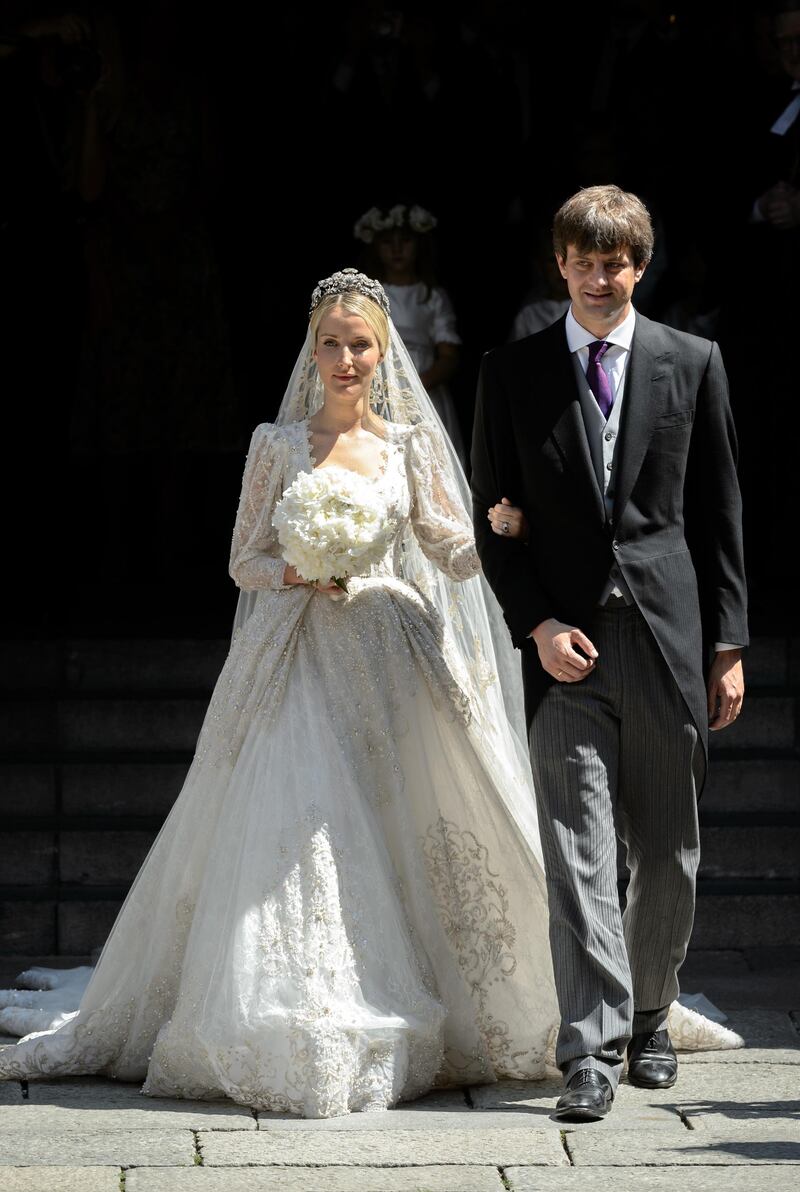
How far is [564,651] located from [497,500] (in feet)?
1.52

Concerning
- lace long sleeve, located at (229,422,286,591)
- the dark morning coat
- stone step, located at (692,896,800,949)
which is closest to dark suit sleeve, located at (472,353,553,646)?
the dark morning coat

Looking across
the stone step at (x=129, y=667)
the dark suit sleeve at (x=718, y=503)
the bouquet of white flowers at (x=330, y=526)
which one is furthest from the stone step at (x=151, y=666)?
the dark suit sleeve at (x=718, y=503)

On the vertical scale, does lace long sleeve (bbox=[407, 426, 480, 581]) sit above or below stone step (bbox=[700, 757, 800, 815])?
above

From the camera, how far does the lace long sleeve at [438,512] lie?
5.32m

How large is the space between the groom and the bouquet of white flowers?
30 centimetres

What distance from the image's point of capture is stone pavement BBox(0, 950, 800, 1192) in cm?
417

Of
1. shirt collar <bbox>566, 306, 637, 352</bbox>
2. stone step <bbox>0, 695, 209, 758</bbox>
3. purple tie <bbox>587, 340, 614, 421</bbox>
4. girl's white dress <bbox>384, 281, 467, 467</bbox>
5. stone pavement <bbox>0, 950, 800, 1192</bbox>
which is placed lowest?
stone pavement <bbox>0, 950, 800, 1192</bbox>

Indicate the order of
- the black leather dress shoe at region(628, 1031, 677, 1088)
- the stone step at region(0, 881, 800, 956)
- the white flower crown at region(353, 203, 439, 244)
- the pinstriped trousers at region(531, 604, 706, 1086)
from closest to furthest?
the pinstriped trousers at region(531, 604, 706, 1086) < the black leather dress shoe at region(628, 1031, 677, 1088) < the stone step at region(0, 881, 800, 956) < the white flower crown at region(353, 203, 439, 244)

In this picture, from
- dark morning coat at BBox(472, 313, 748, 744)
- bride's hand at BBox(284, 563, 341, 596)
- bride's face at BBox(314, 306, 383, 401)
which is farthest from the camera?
bride's face at BBox(314, 306, 383, 401)

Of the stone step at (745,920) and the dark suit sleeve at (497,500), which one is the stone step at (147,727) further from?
the dark suit sleeve at (497,500)

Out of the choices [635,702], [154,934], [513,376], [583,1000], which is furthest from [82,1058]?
[513,376]

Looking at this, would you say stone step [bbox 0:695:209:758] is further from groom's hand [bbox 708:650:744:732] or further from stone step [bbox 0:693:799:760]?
groom's hand [bbox 708:650:744:732]

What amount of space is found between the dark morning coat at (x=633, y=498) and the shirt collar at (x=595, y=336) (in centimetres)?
2

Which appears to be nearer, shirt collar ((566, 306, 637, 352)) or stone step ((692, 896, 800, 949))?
shirt collar ((566, 306, 637, 352))
